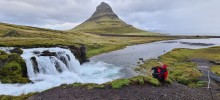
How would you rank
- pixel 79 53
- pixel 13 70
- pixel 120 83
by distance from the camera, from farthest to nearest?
pixel 79 53 < pixel 13 70 < pixel 120 83

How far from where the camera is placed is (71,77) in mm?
45969

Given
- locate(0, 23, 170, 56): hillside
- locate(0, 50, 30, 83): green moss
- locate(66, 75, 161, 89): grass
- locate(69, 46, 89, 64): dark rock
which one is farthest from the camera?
locate(0, 23, 170, 56): hillside

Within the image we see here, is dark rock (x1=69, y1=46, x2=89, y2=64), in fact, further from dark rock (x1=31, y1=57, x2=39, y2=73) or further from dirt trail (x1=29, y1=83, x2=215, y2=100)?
dirt trail (x1=29, y1=83, x2=215, y2=100)

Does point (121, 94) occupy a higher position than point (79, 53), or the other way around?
point (121, 94)

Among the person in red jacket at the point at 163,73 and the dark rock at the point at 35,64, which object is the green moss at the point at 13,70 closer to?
the dark rock at the point at 35,64

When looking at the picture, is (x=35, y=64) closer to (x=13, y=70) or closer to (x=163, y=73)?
(x=13, y=70)

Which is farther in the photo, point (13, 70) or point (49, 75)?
point (49, 75)

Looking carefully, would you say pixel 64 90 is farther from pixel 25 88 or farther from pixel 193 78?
pixel 193 78

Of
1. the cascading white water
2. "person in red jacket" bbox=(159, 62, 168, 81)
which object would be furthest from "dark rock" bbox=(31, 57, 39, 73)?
"person in red jacket" bbox=(159, 62, 168, 81)

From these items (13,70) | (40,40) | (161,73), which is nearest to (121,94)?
(161,73)

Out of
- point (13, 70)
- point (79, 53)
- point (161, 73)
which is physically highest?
point (161, 73)

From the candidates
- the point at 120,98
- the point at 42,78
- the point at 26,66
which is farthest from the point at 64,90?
the point at 26,66

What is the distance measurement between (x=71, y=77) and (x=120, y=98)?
925 inches

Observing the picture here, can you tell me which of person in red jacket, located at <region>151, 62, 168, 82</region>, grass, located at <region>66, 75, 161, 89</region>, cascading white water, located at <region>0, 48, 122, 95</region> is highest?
person in red jacket, located at <region>151, 62, 168, 82</region>
